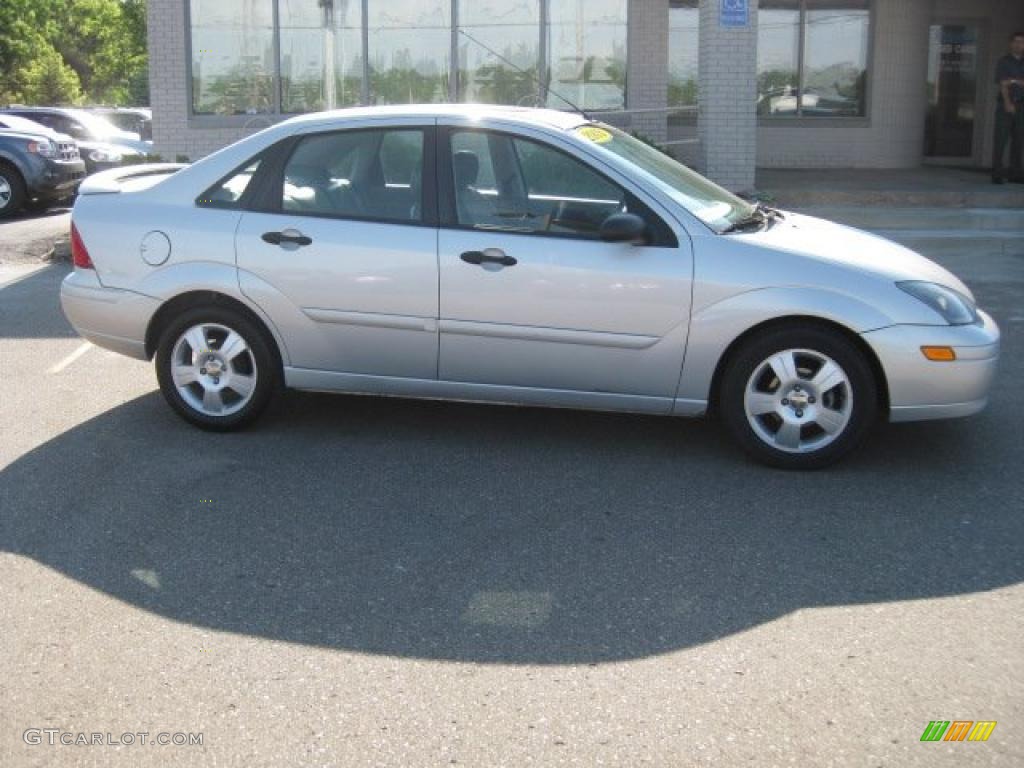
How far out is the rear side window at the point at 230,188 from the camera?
6426 mm

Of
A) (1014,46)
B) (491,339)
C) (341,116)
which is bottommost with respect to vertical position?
(491,339)

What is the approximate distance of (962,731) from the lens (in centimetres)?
359

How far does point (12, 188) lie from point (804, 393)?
13.9 m

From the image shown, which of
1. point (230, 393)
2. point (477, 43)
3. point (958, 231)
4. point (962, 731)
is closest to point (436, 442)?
point (230, 393)

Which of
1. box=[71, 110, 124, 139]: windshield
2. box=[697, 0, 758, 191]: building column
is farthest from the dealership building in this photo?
box=[71, 110, 124, 139]: windshield

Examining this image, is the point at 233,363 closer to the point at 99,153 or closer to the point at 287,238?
the point at 287,238

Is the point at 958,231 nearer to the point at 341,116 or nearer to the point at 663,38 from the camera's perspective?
the point at 663,38

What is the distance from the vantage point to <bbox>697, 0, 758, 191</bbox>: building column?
45.6 feet

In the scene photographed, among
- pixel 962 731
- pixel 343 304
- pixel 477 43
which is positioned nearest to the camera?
pixel 962 731

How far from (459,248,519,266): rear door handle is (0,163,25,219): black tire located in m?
12.7

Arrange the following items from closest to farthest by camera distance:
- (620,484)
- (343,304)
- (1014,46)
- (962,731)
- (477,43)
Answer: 1. (962,731)
2. (620,484)
3. (343,304)
4. (1014,46)
5. (477,43)

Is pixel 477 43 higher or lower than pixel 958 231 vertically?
higher

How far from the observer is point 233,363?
645 cm

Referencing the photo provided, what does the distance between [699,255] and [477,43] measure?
1060 cm
